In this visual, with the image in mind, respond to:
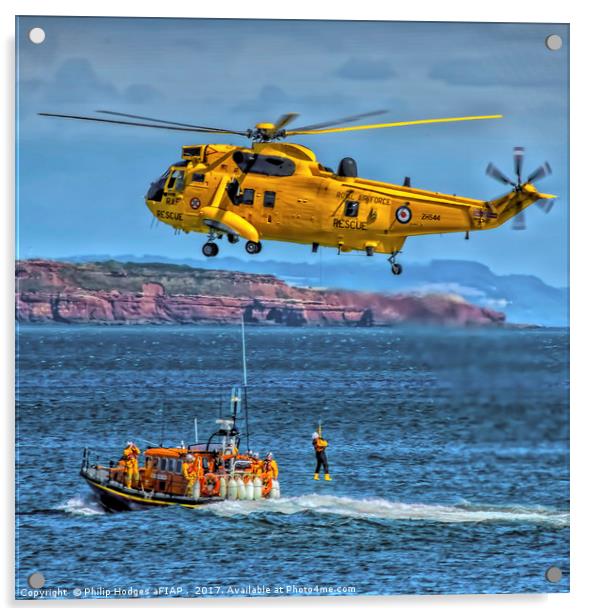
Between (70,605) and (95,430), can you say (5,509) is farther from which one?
(95,430)

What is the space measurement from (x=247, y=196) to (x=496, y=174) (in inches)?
154

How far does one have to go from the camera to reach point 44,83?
2931 centimetres

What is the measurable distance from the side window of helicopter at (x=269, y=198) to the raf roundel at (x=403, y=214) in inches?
77.3

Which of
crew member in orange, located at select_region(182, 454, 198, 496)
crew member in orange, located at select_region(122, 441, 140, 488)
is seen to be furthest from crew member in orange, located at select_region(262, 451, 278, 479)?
crew member in orange, located at select_region(122, 441, 140, 488)

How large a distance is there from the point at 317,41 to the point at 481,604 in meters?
8.55

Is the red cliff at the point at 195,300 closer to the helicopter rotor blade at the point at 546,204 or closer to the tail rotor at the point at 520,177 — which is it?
the tail rotor at the point at 520,177

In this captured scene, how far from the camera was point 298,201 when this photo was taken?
31.1 meters

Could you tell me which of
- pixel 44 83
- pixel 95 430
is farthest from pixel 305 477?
pixel 44 83

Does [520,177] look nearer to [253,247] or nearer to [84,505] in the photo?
[253,247]

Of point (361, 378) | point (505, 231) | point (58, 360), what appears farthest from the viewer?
point (361, 378)

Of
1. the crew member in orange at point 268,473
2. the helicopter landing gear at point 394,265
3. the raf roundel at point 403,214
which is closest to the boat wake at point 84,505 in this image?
the crew member in orange at point 268,473

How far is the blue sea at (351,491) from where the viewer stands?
29484 mm

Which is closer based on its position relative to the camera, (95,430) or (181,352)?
(95,430)

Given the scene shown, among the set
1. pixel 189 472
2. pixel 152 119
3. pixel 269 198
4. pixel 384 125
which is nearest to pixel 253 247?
pixel 269 198
